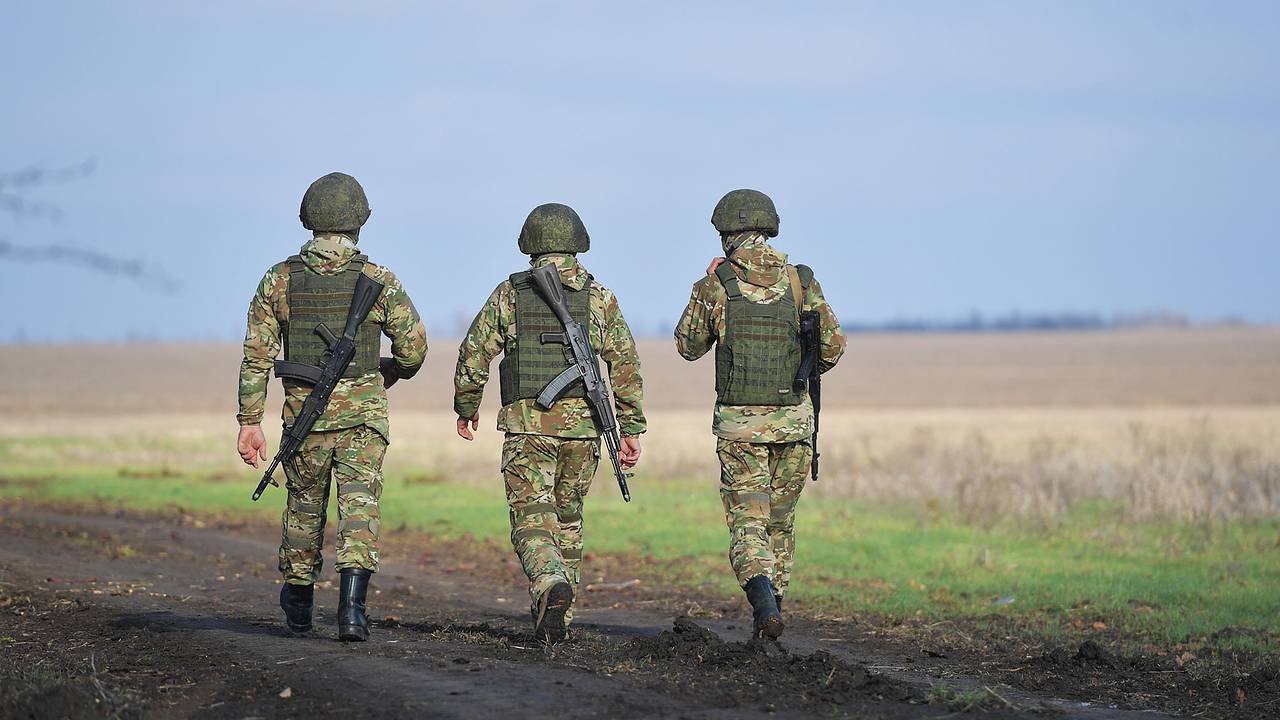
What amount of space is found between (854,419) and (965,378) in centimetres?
4956

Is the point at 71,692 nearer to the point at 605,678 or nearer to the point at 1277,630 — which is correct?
the point at 605,678

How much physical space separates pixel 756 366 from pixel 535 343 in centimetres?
129

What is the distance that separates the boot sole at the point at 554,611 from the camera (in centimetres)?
810

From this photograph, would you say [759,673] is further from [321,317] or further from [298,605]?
[321,317]

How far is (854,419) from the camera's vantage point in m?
50.8

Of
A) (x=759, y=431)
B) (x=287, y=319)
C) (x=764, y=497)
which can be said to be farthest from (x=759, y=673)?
(x=287, y=319)

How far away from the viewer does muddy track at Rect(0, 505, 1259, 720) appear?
6.64 meters

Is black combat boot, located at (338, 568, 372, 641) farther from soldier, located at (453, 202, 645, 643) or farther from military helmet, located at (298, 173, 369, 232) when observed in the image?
military helmet, located at (298, 173, 369, 232)

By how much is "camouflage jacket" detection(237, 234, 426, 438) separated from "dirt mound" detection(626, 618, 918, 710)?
79.1 inches

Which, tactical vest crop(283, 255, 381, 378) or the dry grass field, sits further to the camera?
the dry grass field

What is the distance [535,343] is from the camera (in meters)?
8.52

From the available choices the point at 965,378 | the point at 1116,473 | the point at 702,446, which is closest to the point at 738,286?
the point at 1116,473

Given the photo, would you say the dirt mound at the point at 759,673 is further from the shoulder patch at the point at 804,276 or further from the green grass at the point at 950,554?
the green grass at the point at 950,554

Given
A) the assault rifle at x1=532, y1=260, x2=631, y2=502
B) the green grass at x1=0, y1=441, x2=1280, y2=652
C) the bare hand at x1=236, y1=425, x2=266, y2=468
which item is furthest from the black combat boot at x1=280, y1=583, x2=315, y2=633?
the green grass at x1=0, y1=441, x2=1280, y2=652
